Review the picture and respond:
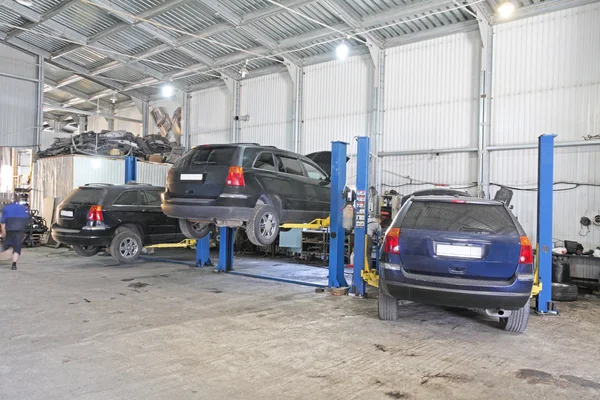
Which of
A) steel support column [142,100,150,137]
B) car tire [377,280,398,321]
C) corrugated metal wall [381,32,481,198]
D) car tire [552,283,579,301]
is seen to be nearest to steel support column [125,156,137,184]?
corrugated metal wall [381,32,481,198]

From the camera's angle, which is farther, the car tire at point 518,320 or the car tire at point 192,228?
the car tire at point 192,228

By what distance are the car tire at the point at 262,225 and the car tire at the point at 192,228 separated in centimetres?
145

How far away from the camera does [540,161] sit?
5996 mm

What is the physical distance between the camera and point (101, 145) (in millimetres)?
14781

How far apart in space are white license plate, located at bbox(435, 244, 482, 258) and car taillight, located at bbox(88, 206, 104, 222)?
21.9 ft

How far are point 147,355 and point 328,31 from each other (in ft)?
33.8

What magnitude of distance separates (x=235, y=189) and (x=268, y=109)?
380 inches

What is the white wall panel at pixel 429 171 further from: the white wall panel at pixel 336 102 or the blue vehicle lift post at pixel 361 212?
the blue vehicle lift post at pixel 361 212

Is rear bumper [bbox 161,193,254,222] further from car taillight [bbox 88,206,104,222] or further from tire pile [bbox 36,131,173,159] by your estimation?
tire pile [bbox 36,131,173,159]

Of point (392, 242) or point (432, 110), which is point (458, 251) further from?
point (432, 110)

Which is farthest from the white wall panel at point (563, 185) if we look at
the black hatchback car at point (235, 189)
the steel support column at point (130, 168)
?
the steel support column at point (130, 168)

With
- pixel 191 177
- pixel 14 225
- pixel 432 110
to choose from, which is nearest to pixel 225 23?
pixel 432 110

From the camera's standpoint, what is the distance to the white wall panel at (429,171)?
35.3ft

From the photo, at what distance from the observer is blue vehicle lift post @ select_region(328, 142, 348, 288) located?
279 inches
